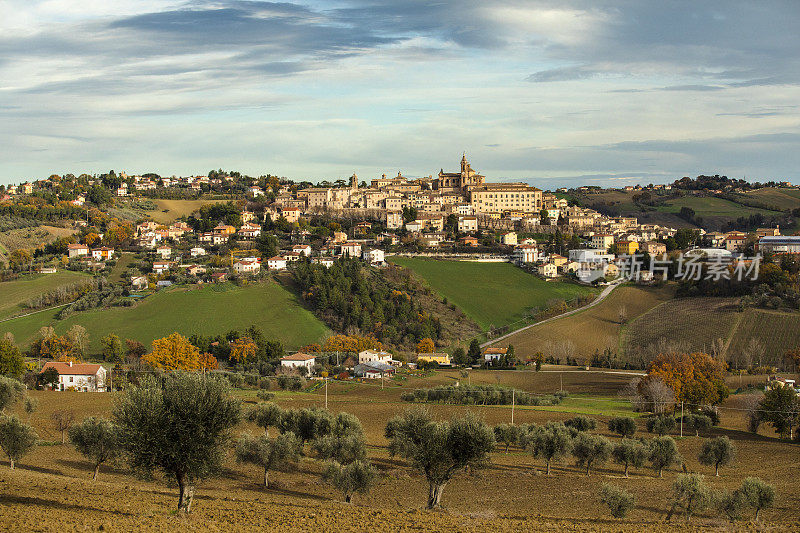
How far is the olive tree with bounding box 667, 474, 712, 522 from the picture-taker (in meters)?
21.1

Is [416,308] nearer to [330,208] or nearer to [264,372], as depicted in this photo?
[264,372]

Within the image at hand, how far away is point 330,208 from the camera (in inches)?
4166

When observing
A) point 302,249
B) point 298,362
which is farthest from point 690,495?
point 302,249

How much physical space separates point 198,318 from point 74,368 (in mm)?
15225

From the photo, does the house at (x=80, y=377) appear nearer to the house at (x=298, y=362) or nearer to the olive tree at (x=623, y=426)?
the house at (x=298, y=362)

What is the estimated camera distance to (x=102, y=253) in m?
80.2

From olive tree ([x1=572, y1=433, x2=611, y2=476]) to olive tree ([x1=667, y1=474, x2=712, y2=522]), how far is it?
5.28m

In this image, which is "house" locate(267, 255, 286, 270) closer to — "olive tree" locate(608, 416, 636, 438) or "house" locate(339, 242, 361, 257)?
"house" locate(339, 242, 361, 257)

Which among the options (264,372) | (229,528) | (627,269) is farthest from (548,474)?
(627,269)

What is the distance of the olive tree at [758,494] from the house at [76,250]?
73.1 meters

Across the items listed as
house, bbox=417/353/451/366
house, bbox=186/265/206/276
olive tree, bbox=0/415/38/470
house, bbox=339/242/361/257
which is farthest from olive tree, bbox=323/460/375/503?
house, bbox=339/242/361/257

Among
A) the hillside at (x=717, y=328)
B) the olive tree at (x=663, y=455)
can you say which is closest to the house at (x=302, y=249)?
the hillside at (x=717, y=328)

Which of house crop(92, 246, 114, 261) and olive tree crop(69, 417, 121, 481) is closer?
olive tree crop(69, 417, 121, 481)

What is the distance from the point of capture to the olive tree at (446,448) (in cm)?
2227
